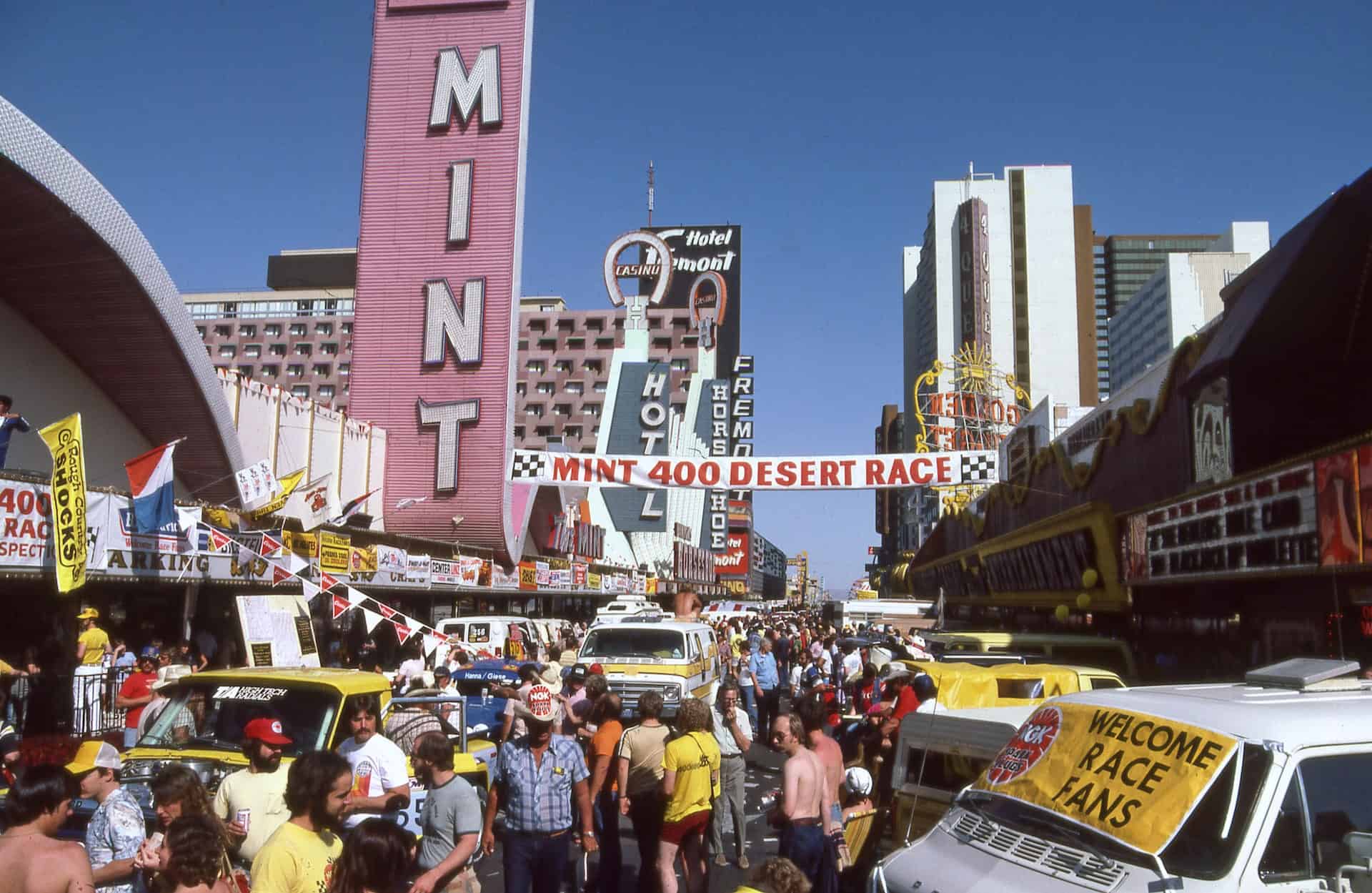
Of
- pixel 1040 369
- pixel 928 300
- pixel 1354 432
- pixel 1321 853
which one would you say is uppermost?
pixel 928 300

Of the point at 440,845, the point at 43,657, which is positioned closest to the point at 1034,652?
the point at 440,845

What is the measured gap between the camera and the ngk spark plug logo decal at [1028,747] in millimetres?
5465

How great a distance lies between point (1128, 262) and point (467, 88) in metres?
174

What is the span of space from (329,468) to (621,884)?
24336mm

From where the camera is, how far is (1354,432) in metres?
16.0

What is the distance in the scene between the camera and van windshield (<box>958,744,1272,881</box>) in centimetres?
431

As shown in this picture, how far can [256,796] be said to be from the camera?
19.0ft

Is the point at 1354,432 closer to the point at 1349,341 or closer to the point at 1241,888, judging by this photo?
the point at 1349,341

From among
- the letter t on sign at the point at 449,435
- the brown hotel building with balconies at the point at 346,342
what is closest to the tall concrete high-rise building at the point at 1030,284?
the brown hotel building with balconies at the point at 346,342

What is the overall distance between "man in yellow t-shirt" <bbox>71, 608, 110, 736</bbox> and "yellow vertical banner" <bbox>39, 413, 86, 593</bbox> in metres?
1.25

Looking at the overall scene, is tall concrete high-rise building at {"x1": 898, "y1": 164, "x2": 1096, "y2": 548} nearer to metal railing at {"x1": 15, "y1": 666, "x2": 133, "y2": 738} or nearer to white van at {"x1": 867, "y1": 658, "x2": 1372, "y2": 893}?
metal railing at {"x1": 15, "y1": 666, "x2": 133, "y2": 738}

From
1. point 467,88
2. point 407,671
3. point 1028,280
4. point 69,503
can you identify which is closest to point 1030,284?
point 1028,280

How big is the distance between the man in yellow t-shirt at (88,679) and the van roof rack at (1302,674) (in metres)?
13.7

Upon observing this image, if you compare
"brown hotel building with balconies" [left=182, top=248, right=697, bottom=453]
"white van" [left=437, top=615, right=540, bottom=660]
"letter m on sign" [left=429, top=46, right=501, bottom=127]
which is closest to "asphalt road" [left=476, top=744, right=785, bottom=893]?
"white van" [left=437, top=615, right=540, bottom=660]
